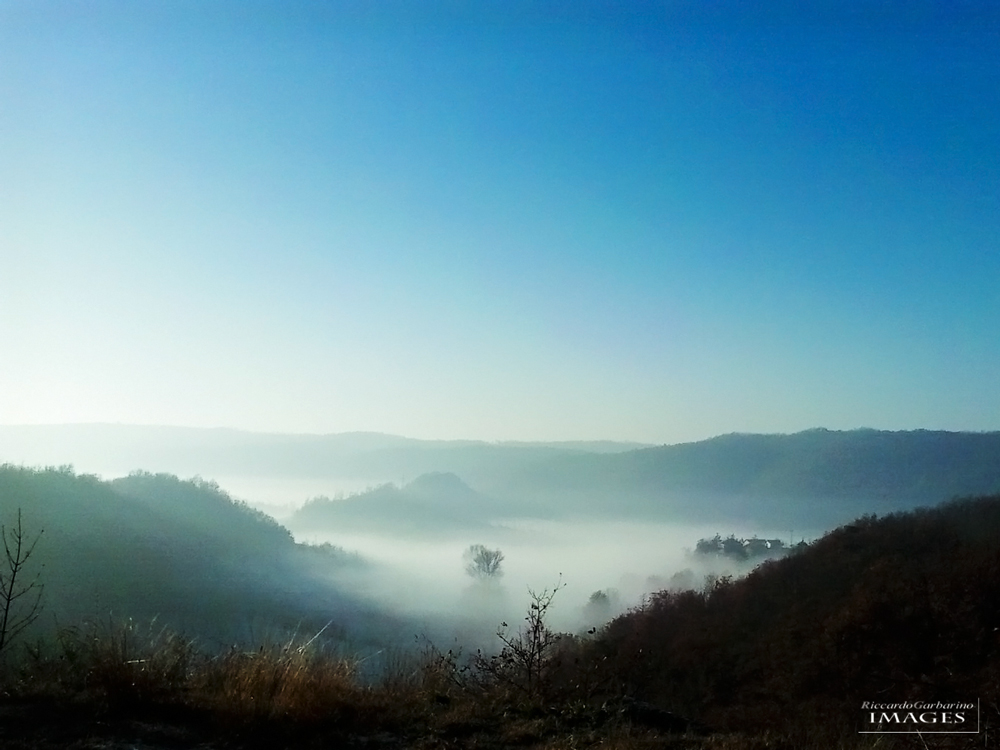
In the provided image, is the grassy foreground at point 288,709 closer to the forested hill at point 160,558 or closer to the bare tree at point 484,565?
the forested hill at point 160,558

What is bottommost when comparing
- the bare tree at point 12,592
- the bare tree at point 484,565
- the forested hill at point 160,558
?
the bare tree at point 484,565

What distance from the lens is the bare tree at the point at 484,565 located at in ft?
324

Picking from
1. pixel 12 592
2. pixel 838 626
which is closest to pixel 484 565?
pixel 838 626

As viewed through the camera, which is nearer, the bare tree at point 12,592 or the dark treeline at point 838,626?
the bare tree at point 12,592

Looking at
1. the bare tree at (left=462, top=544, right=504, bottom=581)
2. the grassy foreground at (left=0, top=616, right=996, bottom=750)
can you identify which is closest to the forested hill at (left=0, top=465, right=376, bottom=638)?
the bare tree at (left=462, top=544, right=504, bottom=581)

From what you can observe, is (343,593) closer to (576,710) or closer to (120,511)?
(120,511)

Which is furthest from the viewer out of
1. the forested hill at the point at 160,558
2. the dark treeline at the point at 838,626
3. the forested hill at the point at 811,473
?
the forested hill at the point at 811,473

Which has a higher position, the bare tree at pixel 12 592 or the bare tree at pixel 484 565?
the bare tree at pixel 12 592

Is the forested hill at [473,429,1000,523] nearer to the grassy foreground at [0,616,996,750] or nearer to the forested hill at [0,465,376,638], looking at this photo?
the forested hill at [0,465,376,638]

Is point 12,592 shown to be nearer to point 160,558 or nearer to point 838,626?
point 838,626

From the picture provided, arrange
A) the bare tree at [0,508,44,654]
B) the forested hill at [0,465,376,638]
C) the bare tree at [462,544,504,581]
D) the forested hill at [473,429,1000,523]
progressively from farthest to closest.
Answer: the bare tree at [462,544,504,581] → the forested hill at [473,429,1000,523] → the forested hill at [0,465,376,638] → the bare tree at [0,508,44,654]

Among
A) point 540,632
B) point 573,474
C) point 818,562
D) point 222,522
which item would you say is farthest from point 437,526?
point 540,632

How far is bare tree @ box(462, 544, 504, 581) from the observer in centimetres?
9888

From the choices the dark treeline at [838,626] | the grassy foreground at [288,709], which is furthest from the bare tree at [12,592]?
the dark treeline at [838,626]
